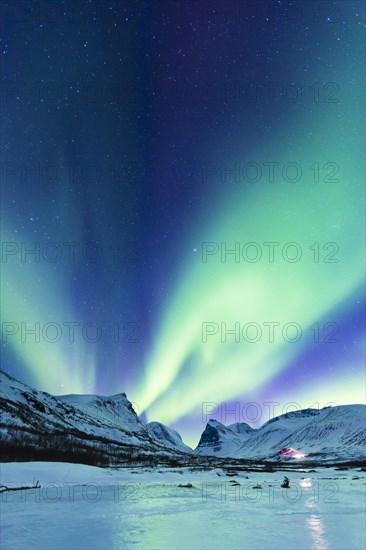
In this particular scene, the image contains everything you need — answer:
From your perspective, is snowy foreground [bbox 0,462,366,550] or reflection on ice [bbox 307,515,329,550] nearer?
reflection on ice [bbox 307,515,329,550]

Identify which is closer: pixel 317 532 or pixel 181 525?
pixel 317 532

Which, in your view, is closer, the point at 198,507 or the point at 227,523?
the point at 227,523

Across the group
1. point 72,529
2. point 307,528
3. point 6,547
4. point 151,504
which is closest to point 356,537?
point 307,528

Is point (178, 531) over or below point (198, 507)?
over

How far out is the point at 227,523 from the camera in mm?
17672

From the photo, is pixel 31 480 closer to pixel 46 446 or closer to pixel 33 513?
pixel 33 513

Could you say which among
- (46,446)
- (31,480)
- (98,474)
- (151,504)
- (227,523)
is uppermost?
(227,523)

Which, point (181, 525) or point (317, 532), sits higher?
point (317, 532)

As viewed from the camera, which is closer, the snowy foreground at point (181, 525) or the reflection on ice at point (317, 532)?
the reflection on ice at point (317, 532)

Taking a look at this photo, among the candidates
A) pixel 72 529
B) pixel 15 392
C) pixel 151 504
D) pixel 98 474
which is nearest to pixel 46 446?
pixel 98 474

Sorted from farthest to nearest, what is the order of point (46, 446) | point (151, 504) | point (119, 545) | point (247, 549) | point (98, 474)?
point (46, 446) → point (98, 474) → point (151, 504) → point (119, 545) → point (247, 549)

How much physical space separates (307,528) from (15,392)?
206290 millimetres

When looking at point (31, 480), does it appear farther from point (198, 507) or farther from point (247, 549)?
point (247, 549)

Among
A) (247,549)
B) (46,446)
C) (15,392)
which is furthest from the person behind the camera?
(15,392)
